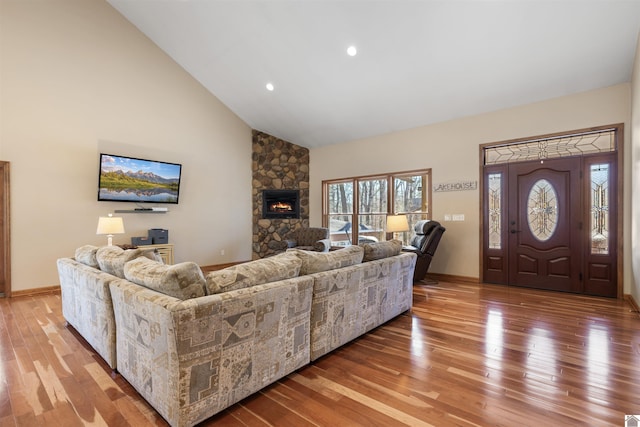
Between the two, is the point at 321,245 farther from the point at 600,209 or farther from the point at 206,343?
the point at 206,343

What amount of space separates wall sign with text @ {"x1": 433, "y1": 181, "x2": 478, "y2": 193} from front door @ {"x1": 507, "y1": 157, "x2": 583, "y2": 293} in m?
Result: 0.56

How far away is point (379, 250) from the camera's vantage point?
123 inches

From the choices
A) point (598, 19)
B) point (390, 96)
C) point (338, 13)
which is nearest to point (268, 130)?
point (390, 96)

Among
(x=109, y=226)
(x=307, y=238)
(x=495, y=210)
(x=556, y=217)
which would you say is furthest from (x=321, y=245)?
(x=556, y=217)

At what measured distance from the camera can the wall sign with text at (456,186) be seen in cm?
535

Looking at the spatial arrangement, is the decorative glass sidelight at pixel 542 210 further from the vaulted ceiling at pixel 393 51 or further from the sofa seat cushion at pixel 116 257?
the sofa seat cushion at pixel 116 257

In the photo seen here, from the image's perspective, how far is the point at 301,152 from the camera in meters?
7.95

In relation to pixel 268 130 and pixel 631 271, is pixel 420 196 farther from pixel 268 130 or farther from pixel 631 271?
pixel 268 130

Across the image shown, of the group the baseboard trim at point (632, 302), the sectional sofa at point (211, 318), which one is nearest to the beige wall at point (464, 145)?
the baseboard trim at point (632, 302)

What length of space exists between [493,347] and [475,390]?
0.84 metres

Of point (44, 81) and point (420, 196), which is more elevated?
point (44, 81)

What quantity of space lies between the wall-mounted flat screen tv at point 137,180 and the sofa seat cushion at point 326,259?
14.1 ft

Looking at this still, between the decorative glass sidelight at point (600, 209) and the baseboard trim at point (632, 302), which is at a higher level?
the decorative glass sidelight at point (600, 209)

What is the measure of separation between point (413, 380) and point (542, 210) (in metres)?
4.12
